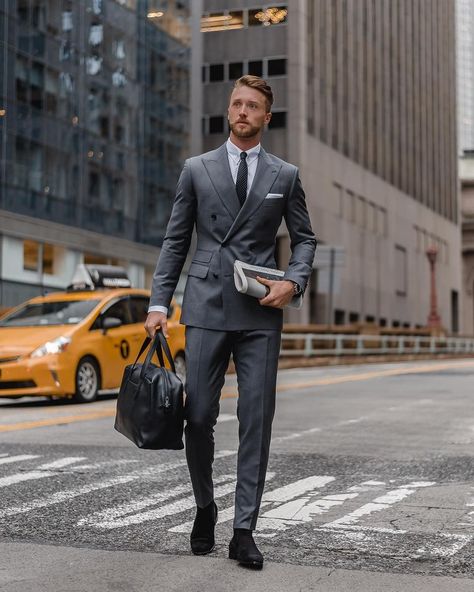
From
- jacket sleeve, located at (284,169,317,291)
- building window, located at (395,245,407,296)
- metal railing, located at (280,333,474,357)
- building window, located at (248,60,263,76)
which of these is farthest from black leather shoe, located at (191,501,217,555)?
building window, located at (395,245,407,296)

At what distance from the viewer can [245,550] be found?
14.9 feet

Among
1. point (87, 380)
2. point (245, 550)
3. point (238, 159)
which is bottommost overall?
point (245, 550)

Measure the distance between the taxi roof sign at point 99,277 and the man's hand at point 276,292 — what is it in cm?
1330

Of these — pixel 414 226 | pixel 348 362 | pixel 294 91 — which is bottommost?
pixel 348 362

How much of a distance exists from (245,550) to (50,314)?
1127 cm

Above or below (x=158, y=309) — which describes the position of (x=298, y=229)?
above

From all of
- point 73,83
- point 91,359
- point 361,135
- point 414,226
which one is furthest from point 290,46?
point 91,359

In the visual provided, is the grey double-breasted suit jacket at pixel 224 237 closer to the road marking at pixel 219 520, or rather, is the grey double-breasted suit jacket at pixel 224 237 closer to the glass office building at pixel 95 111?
the road marking at pixel 219 520

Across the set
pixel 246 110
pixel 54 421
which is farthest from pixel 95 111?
pixel 246 110

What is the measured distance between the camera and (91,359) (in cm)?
1512

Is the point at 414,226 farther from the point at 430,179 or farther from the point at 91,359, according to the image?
the point at 91,359

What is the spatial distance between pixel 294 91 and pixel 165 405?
53973mm

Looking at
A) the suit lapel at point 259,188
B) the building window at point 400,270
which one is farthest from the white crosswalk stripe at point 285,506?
the building window at point 400,270

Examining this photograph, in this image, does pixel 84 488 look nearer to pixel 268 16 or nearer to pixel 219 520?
pixel 219 520
